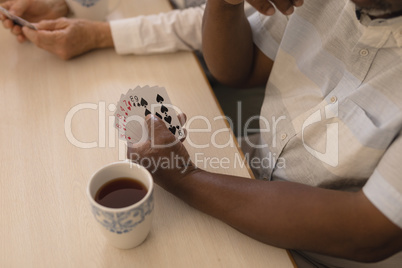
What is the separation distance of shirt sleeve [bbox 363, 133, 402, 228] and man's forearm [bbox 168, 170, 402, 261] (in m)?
0.01

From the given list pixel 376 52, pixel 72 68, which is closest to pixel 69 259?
pixel 72 68

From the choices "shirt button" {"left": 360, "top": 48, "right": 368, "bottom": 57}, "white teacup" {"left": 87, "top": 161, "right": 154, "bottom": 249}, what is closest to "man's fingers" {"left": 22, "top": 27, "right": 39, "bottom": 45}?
"white teacup" {"left": 87, "top": 161, "right": 154, "bottom": 249}

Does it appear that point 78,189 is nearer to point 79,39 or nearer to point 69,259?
point 69,259

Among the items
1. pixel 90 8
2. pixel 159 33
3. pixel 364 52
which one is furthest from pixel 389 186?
pixel 90 8

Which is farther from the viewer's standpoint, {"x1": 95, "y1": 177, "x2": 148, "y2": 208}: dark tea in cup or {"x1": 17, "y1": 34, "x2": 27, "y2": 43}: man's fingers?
{"x1": 17, "y1": 34, "x2": 27, "y2": 43}: man's fingers

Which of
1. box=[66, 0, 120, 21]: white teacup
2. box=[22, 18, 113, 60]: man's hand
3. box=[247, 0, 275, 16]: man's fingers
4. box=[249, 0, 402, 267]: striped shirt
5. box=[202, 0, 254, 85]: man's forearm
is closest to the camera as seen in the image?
box=[249, 0, 402, 267]: striped shirt

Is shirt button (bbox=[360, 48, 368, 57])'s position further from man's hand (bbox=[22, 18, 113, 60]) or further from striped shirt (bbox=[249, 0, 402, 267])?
man's hand (bbox=[22, 18, 113, 60])

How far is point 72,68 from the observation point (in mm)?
1126

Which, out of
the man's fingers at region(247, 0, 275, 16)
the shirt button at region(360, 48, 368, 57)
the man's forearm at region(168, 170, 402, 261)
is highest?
the man's fingers at region(247, 0, 275, 16)

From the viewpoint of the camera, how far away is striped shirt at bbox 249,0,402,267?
73cm

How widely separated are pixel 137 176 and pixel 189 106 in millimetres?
361

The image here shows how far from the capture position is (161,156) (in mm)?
804

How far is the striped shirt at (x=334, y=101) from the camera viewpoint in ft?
2.41

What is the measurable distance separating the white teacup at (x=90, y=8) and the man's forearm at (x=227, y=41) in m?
0.41
